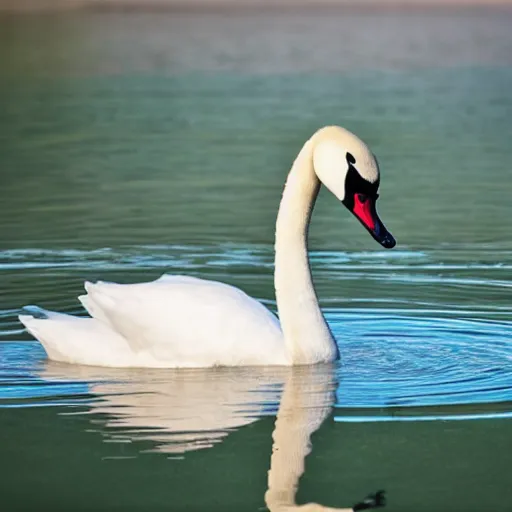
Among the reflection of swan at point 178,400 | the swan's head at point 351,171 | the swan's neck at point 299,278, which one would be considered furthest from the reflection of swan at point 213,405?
the swan's head at point 351,171

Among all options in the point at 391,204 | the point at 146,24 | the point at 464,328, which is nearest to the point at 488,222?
the point at 391,204

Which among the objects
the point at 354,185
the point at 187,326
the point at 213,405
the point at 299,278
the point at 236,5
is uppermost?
the point at 236,5

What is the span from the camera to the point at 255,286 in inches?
454

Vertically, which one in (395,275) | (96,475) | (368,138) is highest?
(368,138)

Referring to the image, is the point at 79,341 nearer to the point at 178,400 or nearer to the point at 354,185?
the point at 178,400

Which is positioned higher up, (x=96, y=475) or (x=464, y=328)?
(x=464, y=328)

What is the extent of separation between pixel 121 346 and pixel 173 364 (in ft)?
1.04

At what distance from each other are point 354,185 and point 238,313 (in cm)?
86

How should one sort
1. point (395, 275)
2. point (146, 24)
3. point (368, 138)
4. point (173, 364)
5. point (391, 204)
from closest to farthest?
point (173, 364)
point (395, 275)
point (391, 204)
point (368, 138)
point (146, 24)

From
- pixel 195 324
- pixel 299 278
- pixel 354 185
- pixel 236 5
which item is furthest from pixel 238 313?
pixel 236 5

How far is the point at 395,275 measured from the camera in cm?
1191

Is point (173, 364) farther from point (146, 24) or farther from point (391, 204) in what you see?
point (146, 24)

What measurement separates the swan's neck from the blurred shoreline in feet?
164

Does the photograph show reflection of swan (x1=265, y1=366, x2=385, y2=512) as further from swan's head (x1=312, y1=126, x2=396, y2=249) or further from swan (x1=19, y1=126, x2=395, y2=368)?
swan's head (x1=312, y1=126, x2=396, y2=249)
